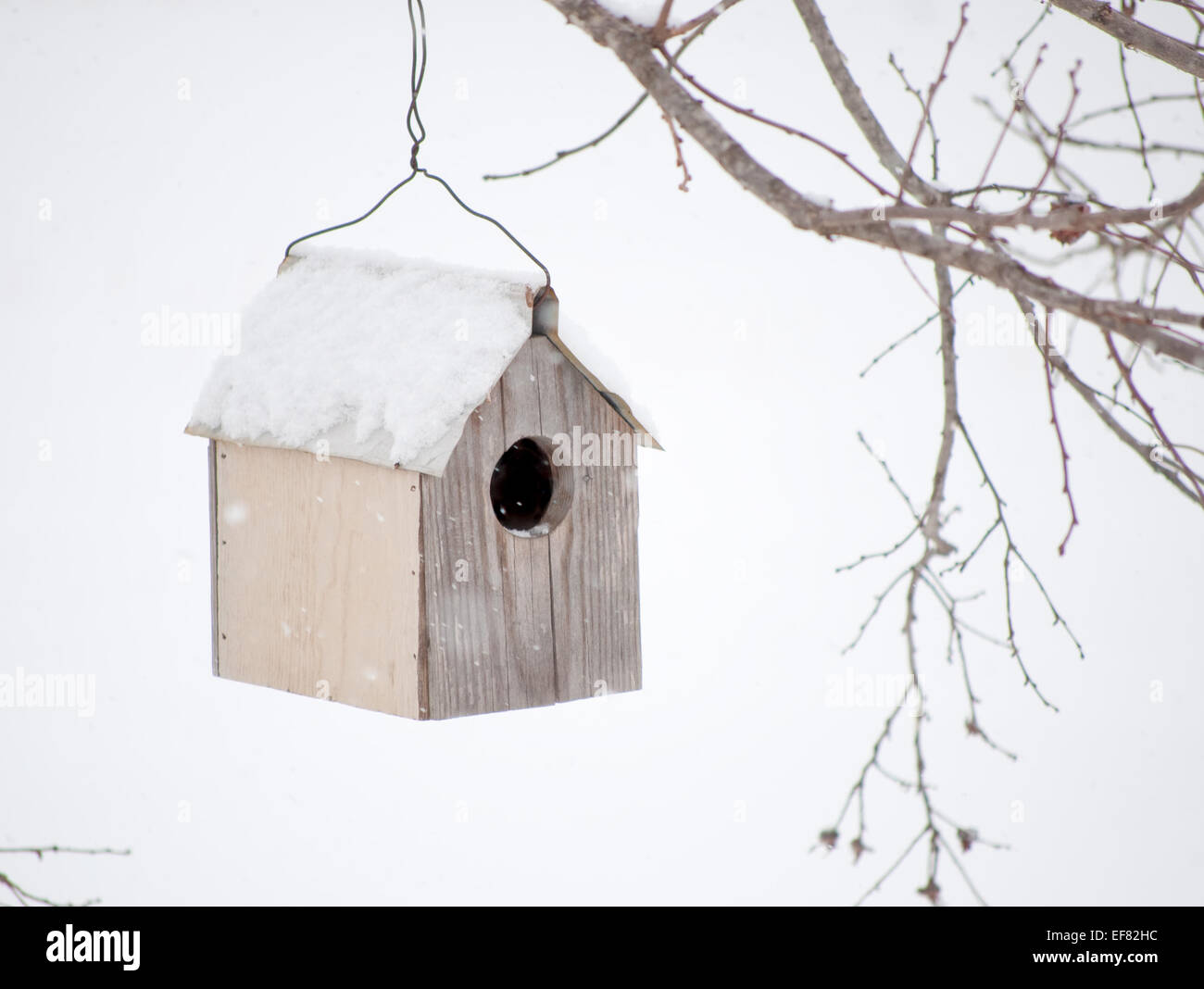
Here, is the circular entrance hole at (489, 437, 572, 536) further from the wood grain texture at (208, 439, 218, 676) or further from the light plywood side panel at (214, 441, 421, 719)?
the wood grain texture at (208, 439, 218, 676)

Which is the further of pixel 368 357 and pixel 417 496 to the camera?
pixel 368 357

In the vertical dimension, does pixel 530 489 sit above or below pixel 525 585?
above

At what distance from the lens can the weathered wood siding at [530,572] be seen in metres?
1.85

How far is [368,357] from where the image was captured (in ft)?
6.40

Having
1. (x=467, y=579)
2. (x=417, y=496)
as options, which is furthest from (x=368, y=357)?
(x=467, y=579)

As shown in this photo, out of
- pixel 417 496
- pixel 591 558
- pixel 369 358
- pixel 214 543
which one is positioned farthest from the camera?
pixel 214 543

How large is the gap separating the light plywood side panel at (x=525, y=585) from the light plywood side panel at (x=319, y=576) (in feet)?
0.52

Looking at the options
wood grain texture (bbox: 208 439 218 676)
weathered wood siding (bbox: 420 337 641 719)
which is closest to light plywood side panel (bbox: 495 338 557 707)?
weathered wood siding (bbox: 420 337 641 719)

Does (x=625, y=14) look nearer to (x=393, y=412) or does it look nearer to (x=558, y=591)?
(x=393, y=412)

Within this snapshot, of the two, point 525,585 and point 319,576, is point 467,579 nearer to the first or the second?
point 525,585

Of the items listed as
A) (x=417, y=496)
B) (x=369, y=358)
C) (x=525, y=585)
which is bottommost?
(x=525, y=585)

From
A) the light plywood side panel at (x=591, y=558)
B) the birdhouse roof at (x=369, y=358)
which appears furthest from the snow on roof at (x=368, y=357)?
the light plywood side panel at (x=591, y=558)

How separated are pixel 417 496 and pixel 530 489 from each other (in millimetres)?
306

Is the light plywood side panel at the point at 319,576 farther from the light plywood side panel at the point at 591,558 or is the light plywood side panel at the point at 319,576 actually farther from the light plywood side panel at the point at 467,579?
the light plywood side panel at the point at 591,558
